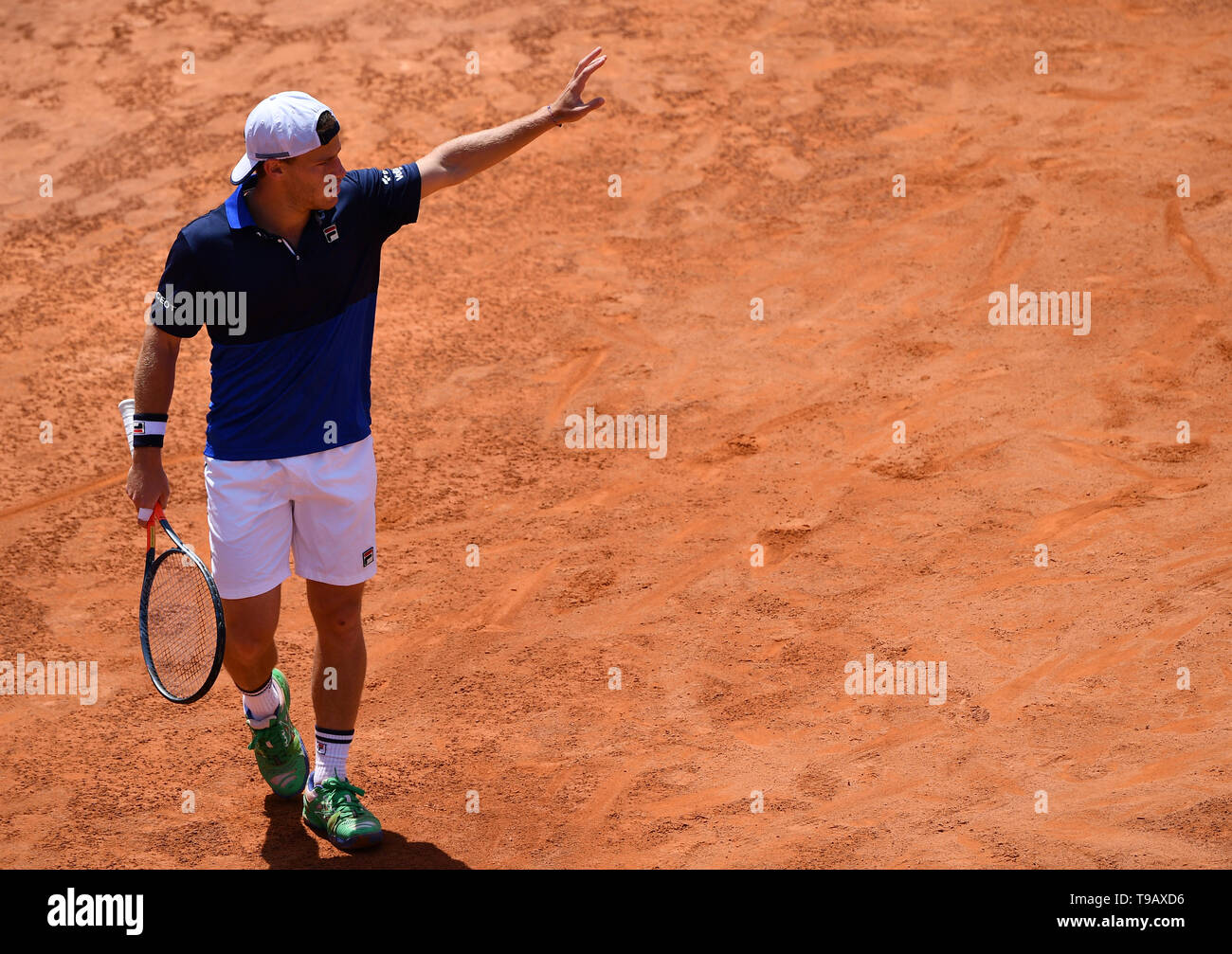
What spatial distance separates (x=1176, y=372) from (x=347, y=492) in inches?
204

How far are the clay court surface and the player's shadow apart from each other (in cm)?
2

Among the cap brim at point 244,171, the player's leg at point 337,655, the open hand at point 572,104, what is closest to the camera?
the cap brim at point 244,171

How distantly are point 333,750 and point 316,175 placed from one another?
2.07 meters

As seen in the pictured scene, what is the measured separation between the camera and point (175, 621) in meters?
4.89

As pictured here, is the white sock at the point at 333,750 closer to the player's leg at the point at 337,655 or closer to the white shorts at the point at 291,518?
the player's leg at the point at 337,655

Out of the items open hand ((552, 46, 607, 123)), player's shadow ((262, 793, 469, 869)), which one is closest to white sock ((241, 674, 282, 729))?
player's shadow ((262, 793, 469, 869))

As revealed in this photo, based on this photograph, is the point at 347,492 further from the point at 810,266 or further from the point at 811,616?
the point at 810,266

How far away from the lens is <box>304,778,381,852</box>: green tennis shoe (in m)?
4.83

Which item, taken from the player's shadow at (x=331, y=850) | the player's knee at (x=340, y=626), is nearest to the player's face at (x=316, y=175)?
the player's knee at (x=340, y=626)

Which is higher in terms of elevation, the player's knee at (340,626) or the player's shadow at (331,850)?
the player's knee at (340,626)

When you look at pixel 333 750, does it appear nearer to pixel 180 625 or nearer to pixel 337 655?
pixel 337 655

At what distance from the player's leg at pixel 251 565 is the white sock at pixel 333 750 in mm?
199

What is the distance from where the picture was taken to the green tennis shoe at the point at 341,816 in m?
4.83
